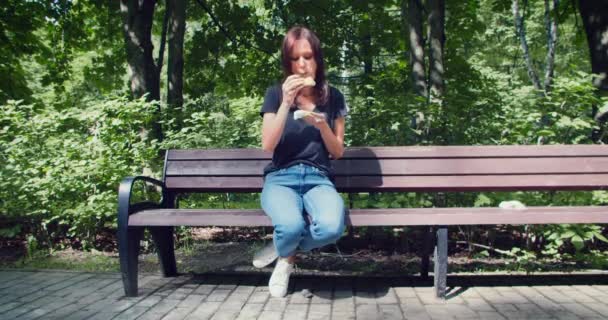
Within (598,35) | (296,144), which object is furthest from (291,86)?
(598,35)

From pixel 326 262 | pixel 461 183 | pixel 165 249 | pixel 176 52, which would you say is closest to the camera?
pixel 461 183

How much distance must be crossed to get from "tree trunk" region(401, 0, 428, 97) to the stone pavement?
12.1ft

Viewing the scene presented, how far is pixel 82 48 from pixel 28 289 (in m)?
8.52

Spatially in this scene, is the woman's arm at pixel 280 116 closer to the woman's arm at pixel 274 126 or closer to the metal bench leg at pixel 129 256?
the woman's arm at pixel 274 126

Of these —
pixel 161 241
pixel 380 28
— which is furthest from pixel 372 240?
pixel 380 28

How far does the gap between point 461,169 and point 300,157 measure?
1.20 metres

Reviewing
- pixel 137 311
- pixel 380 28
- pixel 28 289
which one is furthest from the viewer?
pixel 380 28

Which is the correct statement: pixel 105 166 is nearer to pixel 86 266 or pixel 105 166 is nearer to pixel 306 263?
pixel 86 266

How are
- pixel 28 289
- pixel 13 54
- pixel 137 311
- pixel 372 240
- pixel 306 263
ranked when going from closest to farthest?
1. pixel 137 311
2. pixel 28 289
3. pixel 306 263
4. pixel 372 240
5. pixel 13 54

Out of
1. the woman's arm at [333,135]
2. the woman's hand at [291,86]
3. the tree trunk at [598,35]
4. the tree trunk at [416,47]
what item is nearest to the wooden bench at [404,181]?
the woman's arm at [333,135]

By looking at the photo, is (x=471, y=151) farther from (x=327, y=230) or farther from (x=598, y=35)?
(x=598, y=35)

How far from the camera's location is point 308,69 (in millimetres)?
3316

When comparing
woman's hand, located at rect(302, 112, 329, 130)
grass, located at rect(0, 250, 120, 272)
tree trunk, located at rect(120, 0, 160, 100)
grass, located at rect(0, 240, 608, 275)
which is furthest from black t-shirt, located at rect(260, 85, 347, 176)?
tree trunk, located at rect(120, 0, 160, 100)

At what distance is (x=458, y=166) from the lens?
12.2 ft
